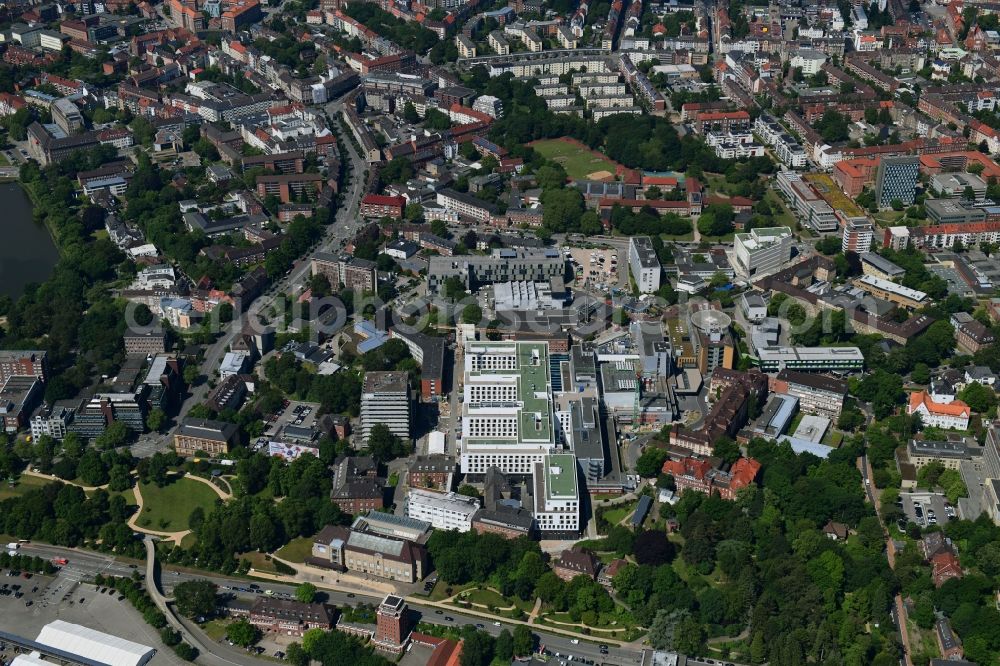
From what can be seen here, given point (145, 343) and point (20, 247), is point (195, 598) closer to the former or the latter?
point (145, 343)

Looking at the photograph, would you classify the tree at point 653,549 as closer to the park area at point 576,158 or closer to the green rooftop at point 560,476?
the green rooftop at point 560,476

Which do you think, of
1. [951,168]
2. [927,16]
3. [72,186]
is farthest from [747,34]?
[72,186]

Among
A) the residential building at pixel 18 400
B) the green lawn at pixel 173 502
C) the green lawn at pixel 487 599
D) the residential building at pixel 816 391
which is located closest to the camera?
the green lawn at pixel 487 599

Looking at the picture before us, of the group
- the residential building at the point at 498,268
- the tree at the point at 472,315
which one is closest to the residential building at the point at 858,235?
the residential building at the point at 498,268

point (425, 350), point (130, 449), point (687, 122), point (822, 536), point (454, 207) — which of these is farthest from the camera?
point (687, 122)

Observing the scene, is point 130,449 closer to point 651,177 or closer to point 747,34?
point 651,177

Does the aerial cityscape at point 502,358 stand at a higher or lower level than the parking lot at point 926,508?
higher
